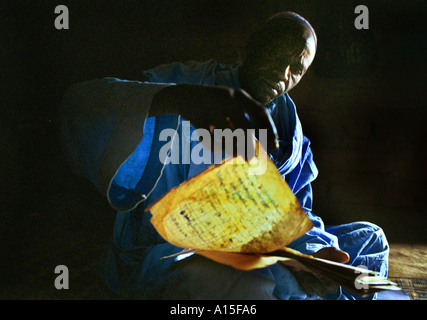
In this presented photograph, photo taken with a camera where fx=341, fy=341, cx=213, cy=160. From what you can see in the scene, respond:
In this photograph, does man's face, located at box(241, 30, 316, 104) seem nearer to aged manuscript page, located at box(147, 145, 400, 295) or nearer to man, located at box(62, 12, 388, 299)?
man, located at box(62, 12, 388, 299)

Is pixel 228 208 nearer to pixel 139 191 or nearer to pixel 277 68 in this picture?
pixel 139 191

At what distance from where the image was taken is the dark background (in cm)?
144

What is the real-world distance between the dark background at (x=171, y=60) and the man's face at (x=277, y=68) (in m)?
0.73

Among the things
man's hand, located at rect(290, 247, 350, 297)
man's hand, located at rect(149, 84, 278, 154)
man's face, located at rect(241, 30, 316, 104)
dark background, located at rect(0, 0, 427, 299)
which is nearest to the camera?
man's hand, located at rect(149, 84, 278, 154)

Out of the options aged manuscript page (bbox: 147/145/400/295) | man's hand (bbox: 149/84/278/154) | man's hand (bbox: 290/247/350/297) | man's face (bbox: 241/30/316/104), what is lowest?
man's hand (bbox: 290/247/350/297)

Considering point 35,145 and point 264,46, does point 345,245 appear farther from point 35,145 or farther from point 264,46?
point 35,145

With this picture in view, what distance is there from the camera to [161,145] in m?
0.92

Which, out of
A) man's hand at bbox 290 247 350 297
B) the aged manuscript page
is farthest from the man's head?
man's hand at bbox 290 247 350 297

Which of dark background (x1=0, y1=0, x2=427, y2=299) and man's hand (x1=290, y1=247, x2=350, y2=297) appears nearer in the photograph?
man's hand (x1=290, y1=247, x2=350, y2=297)

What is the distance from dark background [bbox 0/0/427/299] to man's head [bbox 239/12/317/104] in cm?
74

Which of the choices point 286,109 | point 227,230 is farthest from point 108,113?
point 286,109

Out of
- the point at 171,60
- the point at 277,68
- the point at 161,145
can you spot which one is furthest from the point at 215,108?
the point at 171,60

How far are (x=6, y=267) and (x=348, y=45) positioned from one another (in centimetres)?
221

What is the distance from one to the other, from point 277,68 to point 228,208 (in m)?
0.58
